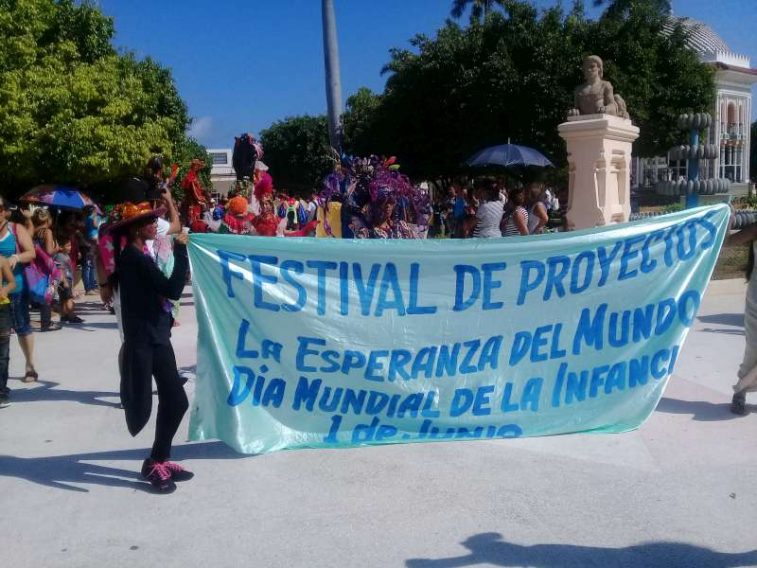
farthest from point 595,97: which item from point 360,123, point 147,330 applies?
point 360,123

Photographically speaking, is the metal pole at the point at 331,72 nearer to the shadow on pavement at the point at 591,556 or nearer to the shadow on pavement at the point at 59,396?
the shadow on pavement at the point at 59,396

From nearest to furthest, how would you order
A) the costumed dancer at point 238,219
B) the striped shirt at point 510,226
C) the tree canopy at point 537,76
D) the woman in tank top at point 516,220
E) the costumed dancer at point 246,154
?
the costumed dancer at point 238,219, the costumed dancer at point 246,154, the woman in tank top at point 516,220, the striped shirt at point 510,226, the tree canopy at point 537,76

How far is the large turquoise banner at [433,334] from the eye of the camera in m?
4.77

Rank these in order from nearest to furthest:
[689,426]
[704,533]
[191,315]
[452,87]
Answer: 1. [704,533]
2. [689,426]
3. [191,315]
4. [452,87]

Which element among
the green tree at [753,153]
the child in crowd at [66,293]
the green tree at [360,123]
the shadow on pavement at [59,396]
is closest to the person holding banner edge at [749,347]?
the shadow on pavement at [59,396]

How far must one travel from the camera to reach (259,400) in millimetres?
4785

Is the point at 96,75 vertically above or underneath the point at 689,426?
above

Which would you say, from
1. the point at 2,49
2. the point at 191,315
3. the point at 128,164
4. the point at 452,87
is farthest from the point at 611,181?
the point at 452,87

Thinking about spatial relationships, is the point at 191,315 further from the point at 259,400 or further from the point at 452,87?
the point at 452,87

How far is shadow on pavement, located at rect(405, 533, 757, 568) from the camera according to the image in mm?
3480

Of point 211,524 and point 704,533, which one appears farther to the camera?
point 211,524

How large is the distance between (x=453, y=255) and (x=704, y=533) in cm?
217

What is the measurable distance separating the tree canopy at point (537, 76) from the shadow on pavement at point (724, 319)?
19.8m

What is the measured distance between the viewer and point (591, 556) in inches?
140
